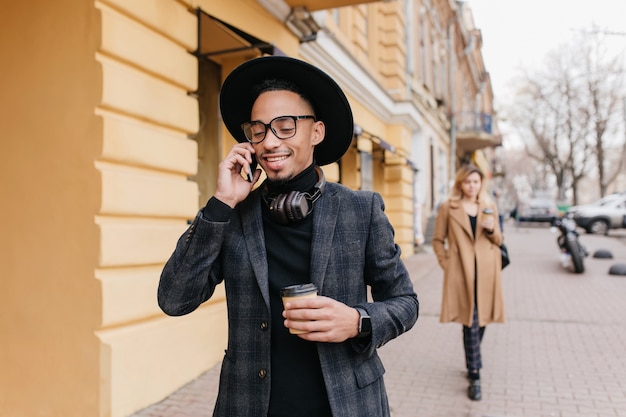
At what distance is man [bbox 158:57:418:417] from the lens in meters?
1.55

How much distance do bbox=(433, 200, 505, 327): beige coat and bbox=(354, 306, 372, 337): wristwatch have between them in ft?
11.1

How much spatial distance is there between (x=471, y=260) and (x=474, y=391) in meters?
1.09

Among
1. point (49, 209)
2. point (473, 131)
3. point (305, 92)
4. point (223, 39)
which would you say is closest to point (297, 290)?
point (305, 92)

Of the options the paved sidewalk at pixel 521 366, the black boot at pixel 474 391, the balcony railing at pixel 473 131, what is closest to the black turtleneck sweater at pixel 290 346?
the paved sidewalk at pixel 521 366

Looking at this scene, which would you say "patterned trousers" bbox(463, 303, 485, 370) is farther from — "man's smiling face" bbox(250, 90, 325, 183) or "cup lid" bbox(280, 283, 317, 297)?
"cup lid" bbox(280, 283, 317, 297)

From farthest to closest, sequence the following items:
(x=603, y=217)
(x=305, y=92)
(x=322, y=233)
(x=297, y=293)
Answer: (x=603, y=217), (x=305, y=92), (x=322, y=233), (x=297, y=293)

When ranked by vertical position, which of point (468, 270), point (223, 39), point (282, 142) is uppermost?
point (223, 39)

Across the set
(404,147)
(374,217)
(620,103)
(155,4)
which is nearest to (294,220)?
(374,217)

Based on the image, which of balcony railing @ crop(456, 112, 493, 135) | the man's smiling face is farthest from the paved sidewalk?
balcony railing @ crop(456, 112, 493, 135)

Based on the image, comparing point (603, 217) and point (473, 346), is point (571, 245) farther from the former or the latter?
point (603, 217)

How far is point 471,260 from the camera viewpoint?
483cm

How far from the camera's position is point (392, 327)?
5.19ft

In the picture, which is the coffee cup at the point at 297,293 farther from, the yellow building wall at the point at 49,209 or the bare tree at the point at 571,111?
the bare tree at the point at 571,111

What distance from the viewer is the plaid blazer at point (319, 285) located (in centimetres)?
155
